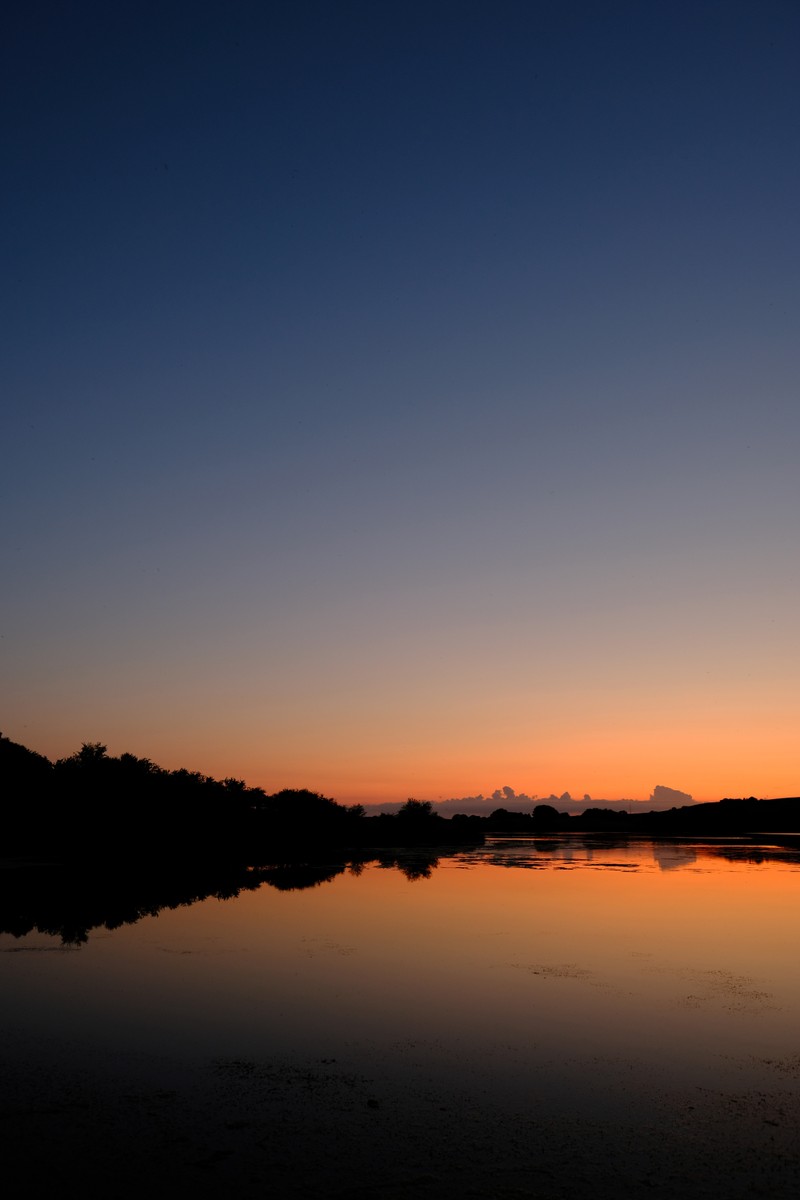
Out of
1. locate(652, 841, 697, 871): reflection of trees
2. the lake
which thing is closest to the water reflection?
locate(652, 841, 697, 871): reflection of trees

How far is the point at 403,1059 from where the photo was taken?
1384 centimetres

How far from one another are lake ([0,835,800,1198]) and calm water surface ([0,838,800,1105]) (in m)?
0.09

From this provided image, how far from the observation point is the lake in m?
9.57

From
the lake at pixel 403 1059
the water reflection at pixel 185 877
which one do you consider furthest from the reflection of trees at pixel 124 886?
the lake at pixel 403 1059

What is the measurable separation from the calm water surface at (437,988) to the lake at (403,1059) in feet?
0.29

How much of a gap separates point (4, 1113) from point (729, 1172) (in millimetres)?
9426

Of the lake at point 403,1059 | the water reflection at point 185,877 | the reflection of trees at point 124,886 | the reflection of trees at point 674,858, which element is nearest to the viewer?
the lake at point 403,1059

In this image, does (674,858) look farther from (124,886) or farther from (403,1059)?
(403,1059)

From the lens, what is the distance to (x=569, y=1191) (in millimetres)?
8961

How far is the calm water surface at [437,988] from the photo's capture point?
14.2 metres

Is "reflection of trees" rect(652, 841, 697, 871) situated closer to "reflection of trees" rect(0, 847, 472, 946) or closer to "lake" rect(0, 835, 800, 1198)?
"reflection of trees" rect(0, 847, 472, 946)

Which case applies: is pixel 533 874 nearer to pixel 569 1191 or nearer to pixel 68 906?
pixel 68 906

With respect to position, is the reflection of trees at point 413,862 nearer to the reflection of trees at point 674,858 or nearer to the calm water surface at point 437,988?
the calm water surface at point 437,988

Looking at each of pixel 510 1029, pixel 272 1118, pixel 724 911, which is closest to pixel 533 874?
pixel 724 911
